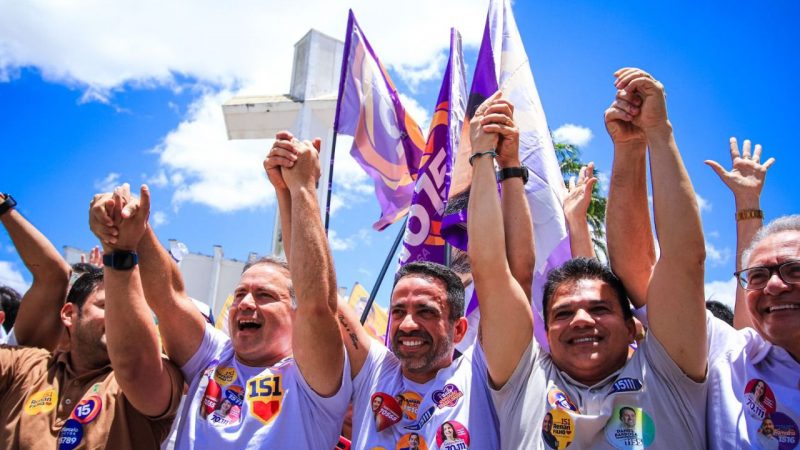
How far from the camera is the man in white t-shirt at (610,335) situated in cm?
236

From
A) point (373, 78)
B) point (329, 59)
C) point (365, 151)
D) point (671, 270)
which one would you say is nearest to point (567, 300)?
point (671, 270)

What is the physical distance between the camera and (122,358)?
2824 millimetres

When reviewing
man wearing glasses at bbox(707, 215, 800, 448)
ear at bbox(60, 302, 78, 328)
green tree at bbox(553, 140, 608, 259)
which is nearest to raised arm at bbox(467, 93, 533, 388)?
man wearing glasses at bbox(707, 215, 800, 448)

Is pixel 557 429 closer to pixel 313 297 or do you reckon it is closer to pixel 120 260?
pixel 313 297

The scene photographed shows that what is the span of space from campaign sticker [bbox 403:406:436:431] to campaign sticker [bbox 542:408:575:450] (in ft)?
1.72

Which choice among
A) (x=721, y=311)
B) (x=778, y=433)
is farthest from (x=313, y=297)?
(x=721, y=311)

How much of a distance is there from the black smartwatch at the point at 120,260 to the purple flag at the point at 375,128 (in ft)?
13.2

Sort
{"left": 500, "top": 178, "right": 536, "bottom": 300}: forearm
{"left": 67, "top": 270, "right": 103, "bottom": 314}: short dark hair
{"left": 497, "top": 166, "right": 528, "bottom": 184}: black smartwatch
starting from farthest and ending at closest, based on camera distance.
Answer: {"left": 67, "top": 270, "right": 103, "bottom": 314}: short dark hair → {"left": 497, "top": 166, "right": 528, "bottom": 184}: black smartwatch → {"left": 500, "top": 178, "right": 536, "bottom": 300}: forearm

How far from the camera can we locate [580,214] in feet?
12.5

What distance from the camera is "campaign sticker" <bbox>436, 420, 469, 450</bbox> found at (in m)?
2.57

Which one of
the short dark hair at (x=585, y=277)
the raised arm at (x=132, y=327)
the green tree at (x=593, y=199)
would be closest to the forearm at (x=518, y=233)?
the short dark hair at (x=585, y=277)

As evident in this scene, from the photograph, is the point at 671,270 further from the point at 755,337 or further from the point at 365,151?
the point at 365,151

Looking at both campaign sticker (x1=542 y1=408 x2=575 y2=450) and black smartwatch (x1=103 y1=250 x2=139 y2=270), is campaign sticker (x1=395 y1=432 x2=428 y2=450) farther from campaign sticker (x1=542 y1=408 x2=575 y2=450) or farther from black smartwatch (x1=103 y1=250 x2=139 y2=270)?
black smartwatch (x1=103 y1=250 x2=139 y2=270)

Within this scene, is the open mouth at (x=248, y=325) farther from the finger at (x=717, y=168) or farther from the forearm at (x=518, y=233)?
the finger at (x=717, y=168)
